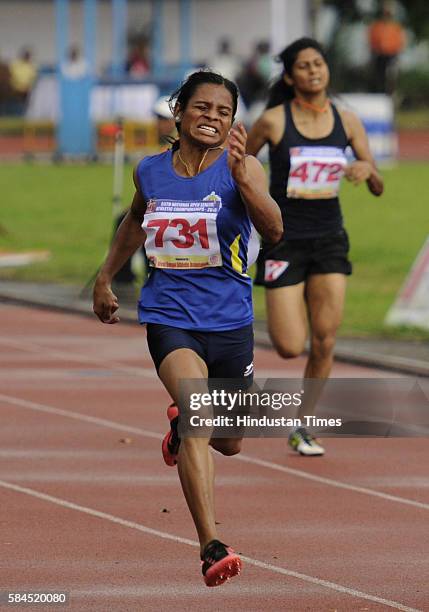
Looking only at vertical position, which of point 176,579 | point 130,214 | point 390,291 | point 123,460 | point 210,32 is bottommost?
point 210,32

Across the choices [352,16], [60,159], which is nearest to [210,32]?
[352,16]

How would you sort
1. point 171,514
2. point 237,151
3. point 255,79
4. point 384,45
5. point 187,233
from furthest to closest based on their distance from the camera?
point 384,45 < point 255,79 < point 171,514 < point 187,233 < point 237,151

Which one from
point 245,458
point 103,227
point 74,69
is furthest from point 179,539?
point 74,69

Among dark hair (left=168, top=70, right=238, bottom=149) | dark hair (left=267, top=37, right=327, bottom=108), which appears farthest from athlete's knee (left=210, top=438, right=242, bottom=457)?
dark hair (left=267, top=37, right=327, bottom=108)

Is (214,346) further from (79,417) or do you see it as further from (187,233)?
(79,417)

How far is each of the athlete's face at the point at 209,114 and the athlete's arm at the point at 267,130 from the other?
2.68 meters

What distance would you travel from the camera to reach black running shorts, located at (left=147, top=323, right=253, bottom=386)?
689cm

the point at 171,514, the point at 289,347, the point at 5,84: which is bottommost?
the point at 5,84

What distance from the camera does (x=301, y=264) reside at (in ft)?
31.9

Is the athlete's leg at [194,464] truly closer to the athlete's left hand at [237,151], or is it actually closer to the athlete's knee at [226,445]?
the athlete's knee at [226,445]

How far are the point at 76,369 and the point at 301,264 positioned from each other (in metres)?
3.98

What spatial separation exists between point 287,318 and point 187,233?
2954 millimetres

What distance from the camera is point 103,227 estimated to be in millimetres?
25297

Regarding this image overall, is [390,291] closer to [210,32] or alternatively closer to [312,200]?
[312,200]
